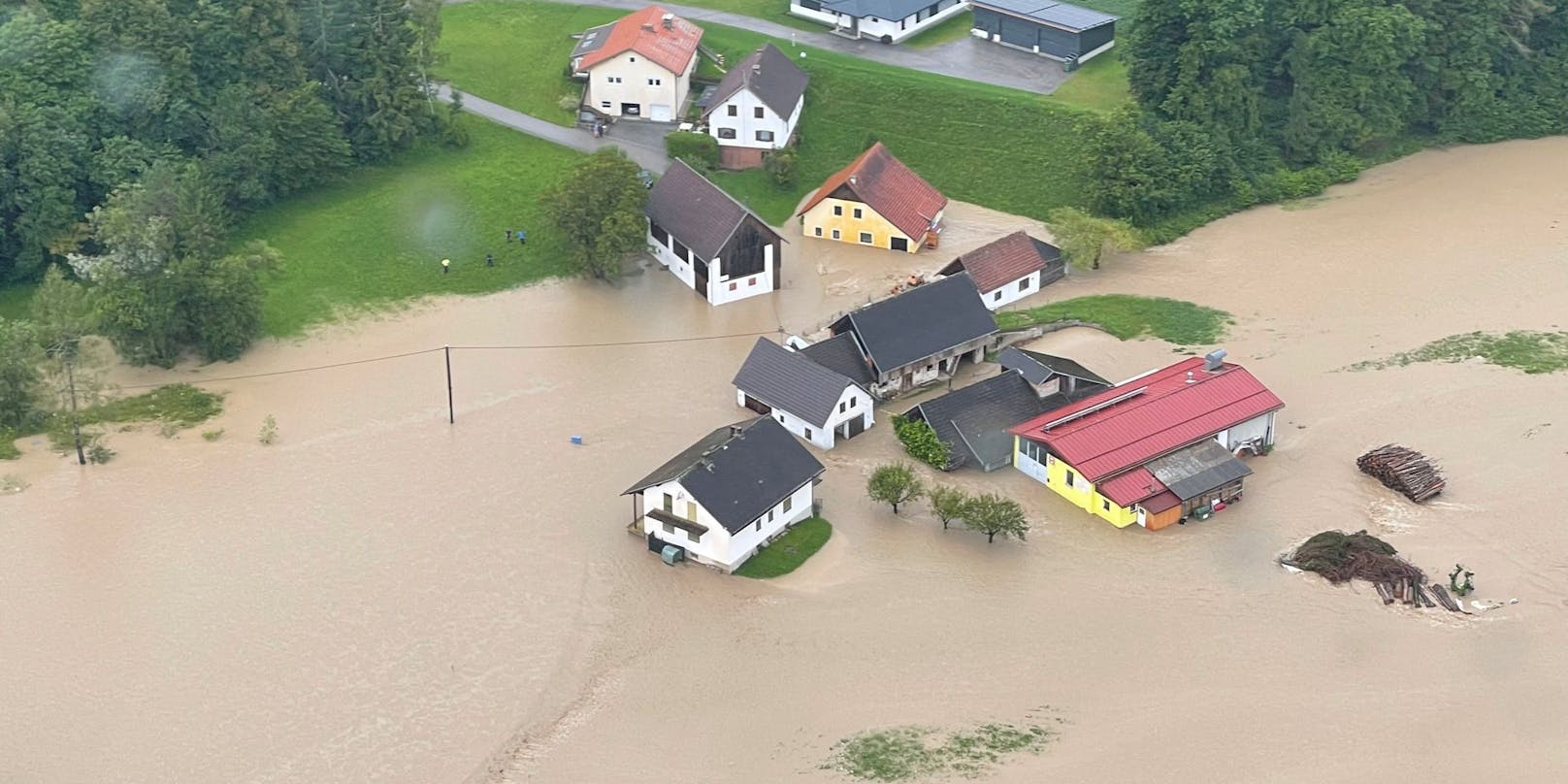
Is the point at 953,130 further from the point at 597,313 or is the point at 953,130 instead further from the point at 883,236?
the point at 597,313

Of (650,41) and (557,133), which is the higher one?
(650,41)

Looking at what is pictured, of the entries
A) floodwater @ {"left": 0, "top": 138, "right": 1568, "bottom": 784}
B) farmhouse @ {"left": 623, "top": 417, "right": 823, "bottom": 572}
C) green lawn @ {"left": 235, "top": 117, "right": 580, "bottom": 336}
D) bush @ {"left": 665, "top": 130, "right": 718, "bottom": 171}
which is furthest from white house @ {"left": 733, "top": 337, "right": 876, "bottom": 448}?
bush @ {"left": 665, "top": 130, "right": 718, "bottom": 171}

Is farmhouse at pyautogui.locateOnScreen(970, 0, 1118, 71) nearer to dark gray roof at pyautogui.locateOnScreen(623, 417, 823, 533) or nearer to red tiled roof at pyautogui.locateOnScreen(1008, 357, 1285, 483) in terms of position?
red tiled roof at pyautogui.locateOnScreen(1008, 357, 1285, 483)

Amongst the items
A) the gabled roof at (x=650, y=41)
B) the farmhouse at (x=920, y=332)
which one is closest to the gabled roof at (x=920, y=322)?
the farmhouse at (x=920, y=332)

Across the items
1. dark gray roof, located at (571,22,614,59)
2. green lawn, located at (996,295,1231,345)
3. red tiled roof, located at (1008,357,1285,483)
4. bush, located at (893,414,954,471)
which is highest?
dark gray roof, located at (571,22,614,59)

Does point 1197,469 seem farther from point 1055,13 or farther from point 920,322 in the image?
point 1055,13

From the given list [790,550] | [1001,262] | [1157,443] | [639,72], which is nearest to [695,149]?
[639,72]
